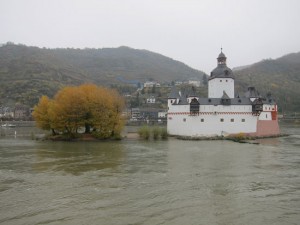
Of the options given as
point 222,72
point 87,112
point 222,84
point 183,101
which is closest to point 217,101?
point 222,84

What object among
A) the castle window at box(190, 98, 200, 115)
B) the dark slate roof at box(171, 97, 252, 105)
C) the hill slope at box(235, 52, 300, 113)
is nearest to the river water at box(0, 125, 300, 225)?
the castle window at box(190, 98, 200, 115)

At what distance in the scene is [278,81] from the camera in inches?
5723

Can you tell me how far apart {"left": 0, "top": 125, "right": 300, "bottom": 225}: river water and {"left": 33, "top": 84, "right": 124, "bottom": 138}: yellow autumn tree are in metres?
14.5

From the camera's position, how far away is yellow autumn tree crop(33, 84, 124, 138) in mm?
39844

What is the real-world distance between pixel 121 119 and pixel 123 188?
2609cm

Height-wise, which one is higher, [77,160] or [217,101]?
[217,101]

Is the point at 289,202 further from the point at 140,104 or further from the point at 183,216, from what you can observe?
the point at 140,104

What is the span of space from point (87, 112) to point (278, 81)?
122315mm

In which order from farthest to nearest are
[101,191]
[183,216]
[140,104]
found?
[140,104]
[101,191]
[183,216]

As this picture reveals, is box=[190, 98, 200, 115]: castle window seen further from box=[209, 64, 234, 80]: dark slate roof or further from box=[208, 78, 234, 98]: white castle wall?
box=[209, 64, 234, 80]: dark slate roof

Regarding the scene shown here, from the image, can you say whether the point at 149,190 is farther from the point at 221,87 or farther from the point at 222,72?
the point at 222,72

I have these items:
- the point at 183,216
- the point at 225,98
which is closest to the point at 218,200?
the point at 183,216

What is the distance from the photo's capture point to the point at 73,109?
39812 mm

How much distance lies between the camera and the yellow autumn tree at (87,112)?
39.8m
